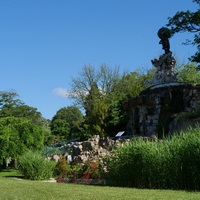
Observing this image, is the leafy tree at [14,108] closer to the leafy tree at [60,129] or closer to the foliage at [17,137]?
the leafy tree at [60,129]

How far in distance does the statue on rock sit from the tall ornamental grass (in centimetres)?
1413

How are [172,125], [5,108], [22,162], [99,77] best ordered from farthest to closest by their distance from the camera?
[5,108]
[99,77]
[172,125]
[22,162]

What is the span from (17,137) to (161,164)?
Result: 13.7m

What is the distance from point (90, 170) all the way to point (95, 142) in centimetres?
632

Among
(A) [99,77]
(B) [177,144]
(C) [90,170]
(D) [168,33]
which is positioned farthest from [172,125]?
(A) [99,77]

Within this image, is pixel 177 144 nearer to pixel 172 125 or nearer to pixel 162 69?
pixel 172 125

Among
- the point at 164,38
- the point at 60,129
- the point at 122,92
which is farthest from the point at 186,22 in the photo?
the point at 60,129

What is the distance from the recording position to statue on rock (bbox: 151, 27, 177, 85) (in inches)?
950

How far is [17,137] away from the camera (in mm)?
21688

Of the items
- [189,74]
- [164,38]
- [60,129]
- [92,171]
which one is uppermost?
[189,74]

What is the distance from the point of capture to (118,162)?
10.6 m

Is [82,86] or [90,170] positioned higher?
[82,86]

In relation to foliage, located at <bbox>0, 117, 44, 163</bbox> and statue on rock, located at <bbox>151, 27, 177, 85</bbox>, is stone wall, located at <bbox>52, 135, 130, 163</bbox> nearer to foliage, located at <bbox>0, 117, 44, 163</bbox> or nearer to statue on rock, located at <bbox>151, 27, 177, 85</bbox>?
foliage, located at <bbox>0, 117, 44, 163</bbox>

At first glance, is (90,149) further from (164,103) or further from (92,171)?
(164,103)
